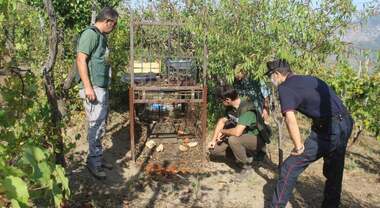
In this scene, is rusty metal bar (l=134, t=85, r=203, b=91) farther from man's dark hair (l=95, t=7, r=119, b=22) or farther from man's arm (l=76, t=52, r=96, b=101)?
man's dark hair (l=95, t=7, r=119, b=22)

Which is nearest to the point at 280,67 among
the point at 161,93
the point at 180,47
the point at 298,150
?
the point at 298,150

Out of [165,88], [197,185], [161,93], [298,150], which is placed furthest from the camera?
[161,93]

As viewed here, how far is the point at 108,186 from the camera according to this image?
5562 millimetres

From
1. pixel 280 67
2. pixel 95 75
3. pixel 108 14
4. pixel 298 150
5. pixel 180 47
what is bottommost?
pixel 298 150

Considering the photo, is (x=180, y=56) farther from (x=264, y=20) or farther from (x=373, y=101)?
(x=373, y=101)

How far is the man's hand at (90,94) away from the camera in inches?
206

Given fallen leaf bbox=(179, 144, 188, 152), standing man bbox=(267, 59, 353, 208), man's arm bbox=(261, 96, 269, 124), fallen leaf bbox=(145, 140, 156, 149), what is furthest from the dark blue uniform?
fallen leaf bbox=(145, 140, 156, 149)

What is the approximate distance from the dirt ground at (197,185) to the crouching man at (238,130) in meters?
0.29

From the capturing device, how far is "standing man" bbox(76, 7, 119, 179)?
5.23m

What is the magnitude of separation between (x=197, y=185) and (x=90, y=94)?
1601 mm

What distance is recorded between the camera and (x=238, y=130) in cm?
592

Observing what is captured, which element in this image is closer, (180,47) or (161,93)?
(161,93)

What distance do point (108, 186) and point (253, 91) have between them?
2.83 m

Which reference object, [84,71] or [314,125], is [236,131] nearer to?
[314,125]
